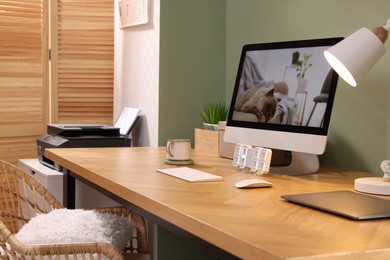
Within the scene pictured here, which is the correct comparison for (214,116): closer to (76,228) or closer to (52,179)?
(52,179)

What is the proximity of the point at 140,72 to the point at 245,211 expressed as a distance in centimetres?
192

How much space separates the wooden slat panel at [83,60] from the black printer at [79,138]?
489mm

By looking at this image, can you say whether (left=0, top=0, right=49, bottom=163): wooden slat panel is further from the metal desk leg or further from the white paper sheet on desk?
the white paper sheet on desk

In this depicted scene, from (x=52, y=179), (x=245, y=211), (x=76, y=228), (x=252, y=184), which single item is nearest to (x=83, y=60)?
(x=52, y=179)

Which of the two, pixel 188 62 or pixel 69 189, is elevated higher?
pixel 188 62

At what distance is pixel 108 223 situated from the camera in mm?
2166

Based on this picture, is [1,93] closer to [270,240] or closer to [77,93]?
[77,93]

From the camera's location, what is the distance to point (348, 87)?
7.88 ft

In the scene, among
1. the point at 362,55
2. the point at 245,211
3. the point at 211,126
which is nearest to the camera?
the point at 245,211

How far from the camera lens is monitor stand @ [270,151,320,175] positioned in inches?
89.6

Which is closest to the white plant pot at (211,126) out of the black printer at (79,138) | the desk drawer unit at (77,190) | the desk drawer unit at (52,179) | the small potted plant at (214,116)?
the small potted plant at (214,116)

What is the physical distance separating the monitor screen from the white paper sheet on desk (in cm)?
27

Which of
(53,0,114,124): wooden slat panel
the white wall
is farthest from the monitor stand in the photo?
(53,0,114,124): wooden slat panel

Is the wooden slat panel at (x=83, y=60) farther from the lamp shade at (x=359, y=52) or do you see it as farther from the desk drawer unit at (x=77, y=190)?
the lamp shade at (x=359, y=52)
